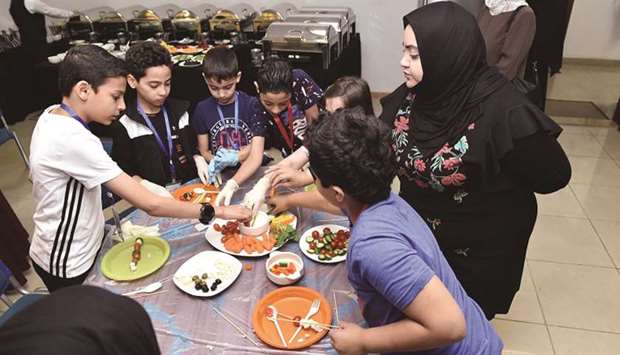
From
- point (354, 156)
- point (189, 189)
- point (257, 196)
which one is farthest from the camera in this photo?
point (189, 189)

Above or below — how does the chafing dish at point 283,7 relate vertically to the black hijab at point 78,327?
below

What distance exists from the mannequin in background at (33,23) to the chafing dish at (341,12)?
9.75 feet

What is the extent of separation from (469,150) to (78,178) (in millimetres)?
1370

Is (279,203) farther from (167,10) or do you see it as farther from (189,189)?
(167,10)

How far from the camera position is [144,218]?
1.82m

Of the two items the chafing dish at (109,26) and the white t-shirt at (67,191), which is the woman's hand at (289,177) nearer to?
the white t-shirt at (67,191)

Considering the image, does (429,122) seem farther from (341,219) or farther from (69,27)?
(69,27)

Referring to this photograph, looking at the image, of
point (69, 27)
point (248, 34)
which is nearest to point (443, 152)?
point (248, 34)

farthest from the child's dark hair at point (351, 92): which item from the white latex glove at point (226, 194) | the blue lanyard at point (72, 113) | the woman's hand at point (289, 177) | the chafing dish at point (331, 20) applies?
the chafing dish at point (331, 20)

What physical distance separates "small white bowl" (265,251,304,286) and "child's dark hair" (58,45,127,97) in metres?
0.91

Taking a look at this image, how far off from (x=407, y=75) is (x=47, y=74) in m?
4.72

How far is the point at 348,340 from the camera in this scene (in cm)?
110

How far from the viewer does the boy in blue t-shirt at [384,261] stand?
0.94m

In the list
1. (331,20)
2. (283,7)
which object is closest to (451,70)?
(331,20)
